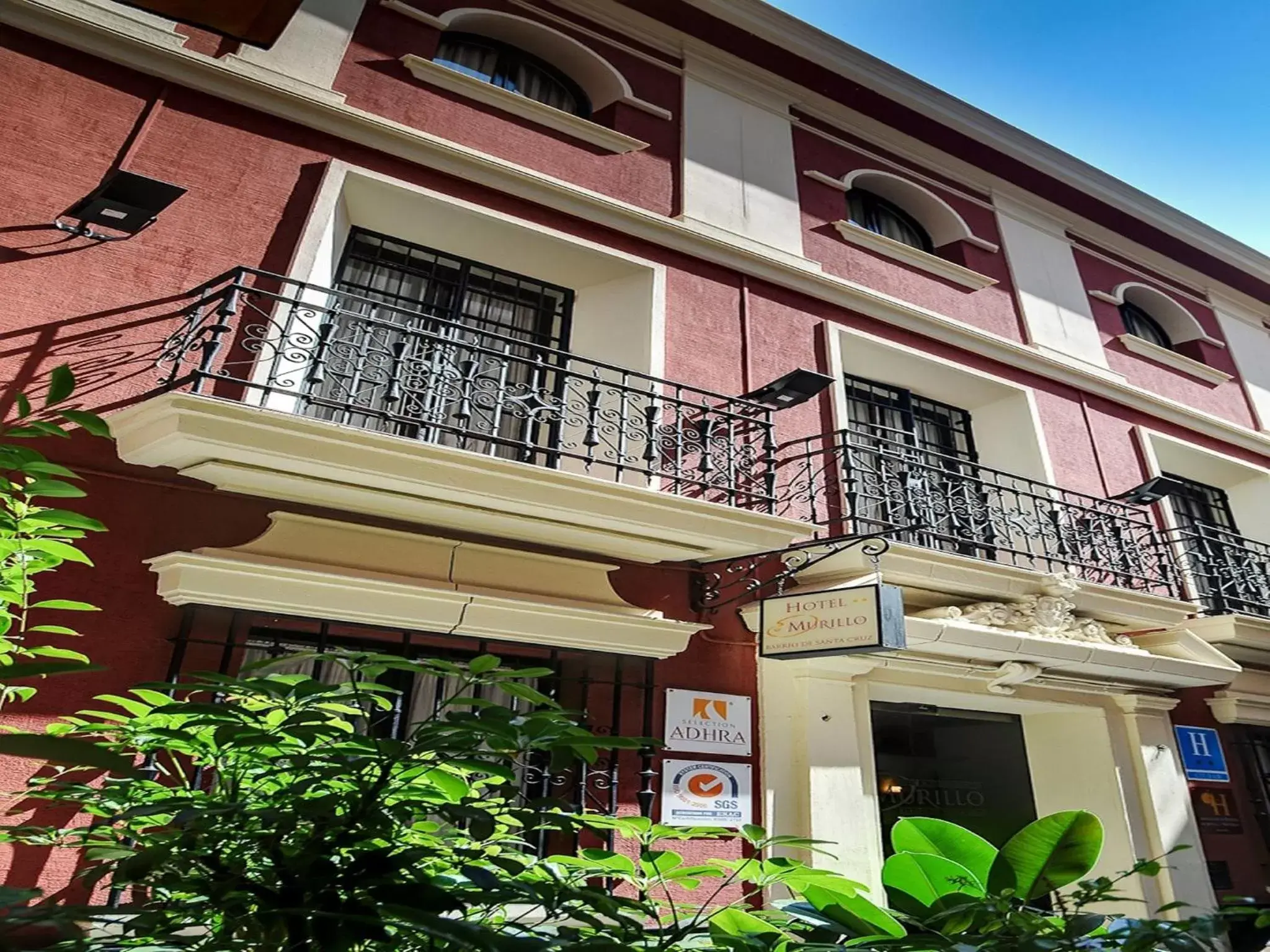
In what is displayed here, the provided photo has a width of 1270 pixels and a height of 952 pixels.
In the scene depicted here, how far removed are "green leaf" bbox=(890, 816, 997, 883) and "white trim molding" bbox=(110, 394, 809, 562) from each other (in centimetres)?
319

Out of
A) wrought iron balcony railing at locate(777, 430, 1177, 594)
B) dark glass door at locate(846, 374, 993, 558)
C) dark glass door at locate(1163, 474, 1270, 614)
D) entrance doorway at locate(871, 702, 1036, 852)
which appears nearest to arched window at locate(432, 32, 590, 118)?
dark glass door at locate(846, 374, 993, 558)

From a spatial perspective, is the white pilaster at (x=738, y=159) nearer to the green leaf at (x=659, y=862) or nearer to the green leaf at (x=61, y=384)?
the green leaf at (x=61, y=384)

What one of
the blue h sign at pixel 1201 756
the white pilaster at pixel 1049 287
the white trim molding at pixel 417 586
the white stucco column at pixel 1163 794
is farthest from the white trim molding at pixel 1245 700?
the white trim molding at pixel 417 586

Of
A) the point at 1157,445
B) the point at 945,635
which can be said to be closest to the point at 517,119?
the point at 945,635

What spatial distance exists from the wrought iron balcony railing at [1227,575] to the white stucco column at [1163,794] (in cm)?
174

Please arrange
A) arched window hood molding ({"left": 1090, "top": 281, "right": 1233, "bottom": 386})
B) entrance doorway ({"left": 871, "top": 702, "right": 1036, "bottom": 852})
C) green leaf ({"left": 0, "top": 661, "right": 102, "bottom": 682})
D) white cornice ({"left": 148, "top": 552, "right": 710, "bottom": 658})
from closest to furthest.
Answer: green leaf ({"left": 0, "top": 661, "right": 102, "bottom": 682}) < white cornice ({"left": 148, "top": 552, "right": 710, "bottom": 658}) < entrance doorway ({"left": 871, "top": 702, "right": 1036, "bottom": 852}) < arched window hood molding ({"left": 1090, "top": 281, "right": 1233, "bottom": 386})

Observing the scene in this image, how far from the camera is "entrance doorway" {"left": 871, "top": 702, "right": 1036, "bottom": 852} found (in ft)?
22.1

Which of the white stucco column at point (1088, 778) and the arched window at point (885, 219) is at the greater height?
the arched window at point (885, 219)

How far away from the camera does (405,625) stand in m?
4.60

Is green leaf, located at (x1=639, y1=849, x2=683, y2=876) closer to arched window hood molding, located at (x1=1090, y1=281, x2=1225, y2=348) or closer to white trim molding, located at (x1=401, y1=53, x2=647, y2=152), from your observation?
white trim molding, located at (x1=401, y1=53, x2=647, y2=152)

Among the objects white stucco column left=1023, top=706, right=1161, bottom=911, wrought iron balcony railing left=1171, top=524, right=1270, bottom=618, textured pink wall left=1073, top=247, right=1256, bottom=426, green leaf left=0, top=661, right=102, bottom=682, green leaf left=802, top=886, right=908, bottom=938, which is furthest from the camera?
textured pink wall left=1073, top=247, right=1256, bottom=426

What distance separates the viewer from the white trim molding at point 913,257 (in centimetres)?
841

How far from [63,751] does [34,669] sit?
1.10 feet

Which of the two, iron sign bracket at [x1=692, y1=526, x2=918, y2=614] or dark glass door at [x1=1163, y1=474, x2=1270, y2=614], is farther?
dark glass door at [x1=1163, y1=474, x2=1270, y2=614]
